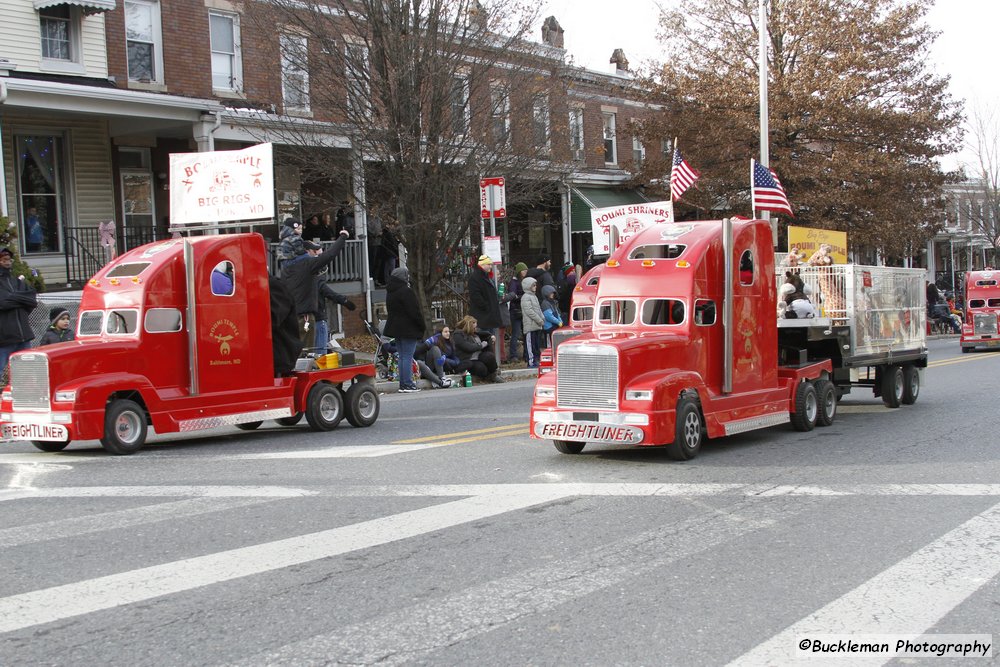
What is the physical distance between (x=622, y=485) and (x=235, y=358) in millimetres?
5422

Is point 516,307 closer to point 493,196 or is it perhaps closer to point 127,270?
point 493,196

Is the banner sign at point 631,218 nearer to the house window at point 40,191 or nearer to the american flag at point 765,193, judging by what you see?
the american flag at point 765,193

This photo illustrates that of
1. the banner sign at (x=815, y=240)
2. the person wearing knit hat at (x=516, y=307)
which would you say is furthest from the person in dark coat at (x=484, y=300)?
the banner sign at (x=815, y=240)

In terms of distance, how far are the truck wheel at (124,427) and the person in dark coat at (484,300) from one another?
1036cm

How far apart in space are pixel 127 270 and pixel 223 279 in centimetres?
105

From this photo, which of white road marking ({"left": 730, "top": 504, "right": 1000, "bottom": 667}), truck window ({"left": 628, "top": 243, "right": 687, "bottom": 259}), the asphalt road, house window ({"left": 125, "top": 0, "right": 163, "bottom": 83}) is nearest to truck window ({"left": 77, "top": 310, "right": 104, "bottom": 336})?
the asphalt road

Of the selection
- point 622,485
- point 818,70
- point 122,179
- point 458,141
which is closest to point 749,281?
point 622,485

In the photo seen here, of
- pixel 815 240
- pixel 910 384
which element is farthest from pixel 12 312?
pixel 815 240

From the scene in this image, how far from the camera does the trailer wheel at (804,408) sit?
12039mm

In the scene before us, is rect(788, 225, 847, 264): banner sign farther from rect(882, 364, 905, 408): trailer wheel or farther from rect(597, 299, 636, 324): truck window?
rect(597, 299, 636, 324): truck window

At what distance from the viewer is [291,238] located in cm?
1516

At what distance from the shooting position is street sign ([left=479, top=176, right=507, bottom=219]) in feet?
66.6

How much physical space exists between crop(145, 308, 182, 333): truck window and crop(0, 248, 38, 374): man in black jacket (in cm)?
418

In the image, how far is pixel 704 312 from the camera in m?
10.7
